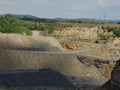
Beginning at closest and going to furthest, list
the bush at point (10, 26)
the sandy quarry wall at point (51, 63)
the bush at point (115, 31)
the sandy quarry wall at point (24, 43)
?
1. the sandy quarry wall at point (51, 63)
2. the sandy quarry wall at point (24, 43)
3. the bush at point (10, 26)
4. the bush at point (115, 31)

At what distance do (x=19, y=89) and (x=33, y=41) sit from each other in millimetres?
31384

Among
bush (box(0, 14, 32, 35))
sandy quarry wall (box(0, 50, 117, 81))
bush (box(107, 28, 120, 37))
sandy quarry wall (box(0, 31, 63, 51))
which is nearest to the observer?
sandy quarry wall (box(0, 50, 117, 81))

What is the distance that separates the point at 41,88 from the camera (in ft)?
86.6

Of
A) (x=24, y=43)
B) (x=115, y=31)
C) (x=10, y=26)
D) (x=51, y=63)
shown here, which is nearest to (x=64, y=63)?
(x=51, y=63)

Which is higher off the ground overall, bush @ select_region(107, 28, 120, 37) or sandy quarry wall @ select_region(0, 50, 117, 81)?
sandy quarry wall @ select_region(0, 50, 117, 81)

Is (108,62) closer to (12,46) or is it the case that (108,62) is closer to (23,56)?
(23,56)

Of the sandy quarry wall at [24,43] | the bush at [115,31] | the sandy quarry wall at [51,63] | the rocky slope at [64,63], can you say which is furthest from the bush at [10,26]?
the bush at [115,31]

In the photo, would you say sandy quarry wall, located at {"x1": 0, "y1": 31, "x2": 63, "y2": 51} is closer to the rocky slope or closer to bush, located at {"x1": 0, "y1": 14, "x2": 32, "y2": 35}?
the rocky slope

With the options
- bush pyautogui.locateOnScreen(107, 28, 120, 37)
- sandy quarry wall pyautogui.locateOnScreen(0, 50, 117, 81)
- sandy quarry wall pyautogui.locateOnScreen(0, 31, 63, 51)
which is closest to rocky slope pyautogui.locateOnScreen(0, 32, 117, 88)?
sandy quarry wall pyautogui.locateOnScreen(0, 50, 117, 81)

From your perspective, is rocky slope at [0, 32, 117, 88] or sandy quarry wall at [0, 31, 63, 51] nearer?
rocky slope at [0, 32, 117, 88]

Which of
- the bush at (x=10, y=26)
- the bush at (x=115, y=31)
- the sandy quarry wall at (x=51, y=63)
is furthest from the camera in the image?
the bush at (x=115, y=31)

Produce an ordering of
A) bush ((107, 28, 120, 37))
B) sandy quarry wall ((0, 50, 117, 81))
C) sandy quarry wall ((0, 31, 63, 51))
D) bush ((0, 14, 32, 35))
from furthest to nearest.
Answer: bush ((107, 28, 120, 37)), bush ((0, 14, 32, 35)), sandy quarry wall ((0, 31, 63, 51)), sandy quarry wall ((0, 50, 117, 81))

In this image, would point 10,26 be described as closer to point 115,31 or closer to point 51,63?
point 51,63

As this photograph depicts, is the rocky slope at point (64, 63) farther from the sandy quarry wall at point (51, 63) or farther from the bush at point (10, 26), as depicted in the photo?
the bush at point (10, 26)
